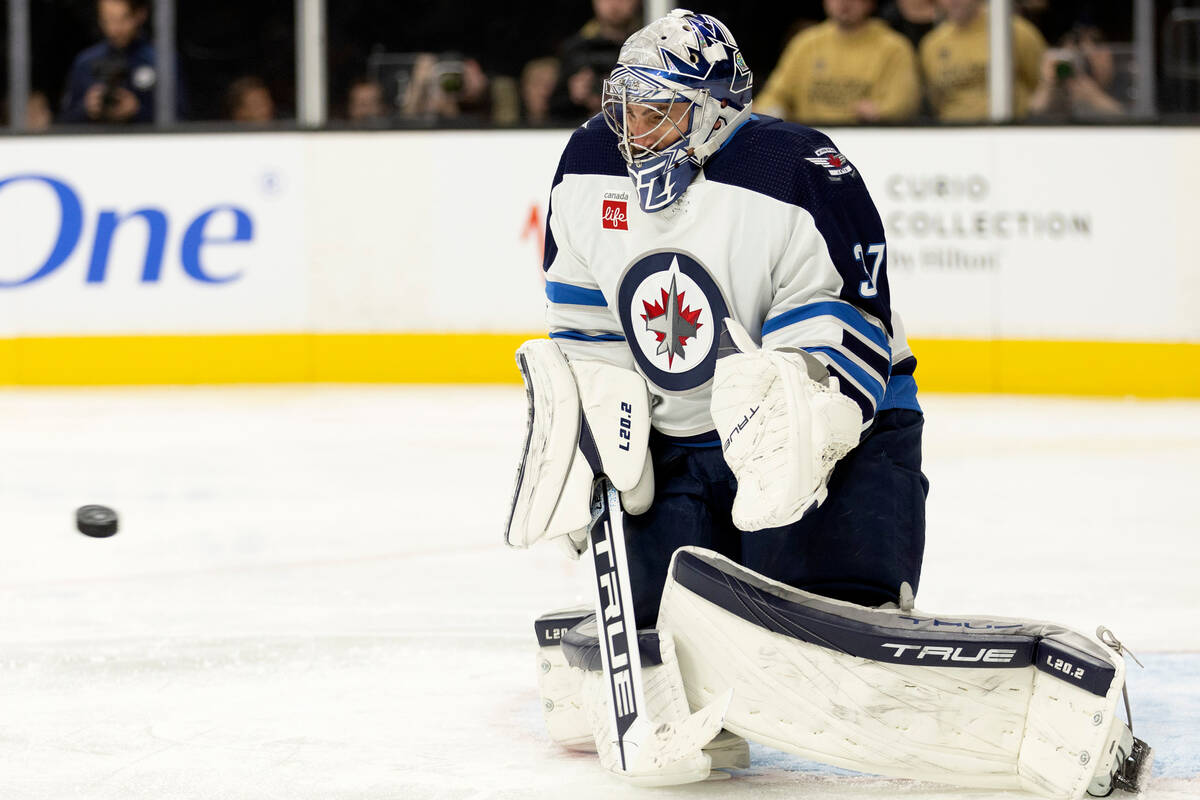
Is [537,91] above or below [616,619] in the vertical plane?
above

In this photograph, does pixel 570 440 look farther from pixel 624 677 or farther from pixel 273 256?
Answer: pixel 273 256

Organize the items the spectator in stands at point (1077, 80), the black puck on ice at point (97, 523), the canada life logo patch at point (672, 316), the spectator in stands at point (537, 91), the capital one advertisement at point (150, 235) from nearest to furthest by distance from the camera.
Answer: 1. the canada life logo patch at point (672, 316)
2. the black puck on ice at point (97, 523)
3. the spectator in stands at point (1077, 80)
4. the capital one advertisement at point (150, 235)
5. the spectator in stands at point (537, 91)

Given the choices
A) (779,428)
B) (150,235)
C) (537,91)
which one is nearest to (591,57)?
(537,91)

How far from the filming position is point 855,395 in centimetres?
230

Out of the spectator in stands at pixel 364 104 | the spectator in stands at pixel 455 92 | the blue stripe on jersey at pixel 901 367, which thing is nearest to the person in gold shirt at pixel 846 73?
the spectator in stands at pixel 455 92

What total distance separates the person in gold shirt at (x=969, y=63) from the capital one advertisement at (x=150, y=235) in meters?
2.26

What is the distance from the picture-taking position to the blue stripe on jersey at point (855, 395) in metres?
2.29

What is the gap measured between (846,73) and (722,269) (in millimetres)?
4600

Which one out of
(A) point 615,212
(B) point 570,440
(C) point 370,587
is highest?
A: (A) point 615,212

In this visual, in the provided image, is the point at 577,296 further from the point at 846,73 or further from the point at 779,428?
the point at 846,73

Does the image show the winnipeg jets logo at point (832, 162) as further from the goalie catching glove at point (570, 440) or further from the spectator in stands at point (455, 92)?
the spectator in stands at point (455, 92)

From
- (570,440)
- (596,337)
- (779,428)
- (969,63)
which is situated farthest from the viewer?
(969,63)

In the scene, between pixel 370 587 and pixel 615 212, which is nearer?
pixel 615 212

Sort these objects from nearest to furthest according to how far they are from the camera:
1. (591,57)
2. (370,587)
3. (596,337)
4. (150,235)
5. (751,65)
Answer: (596,337)
(370,587)
(751,65)
(150,235)
(591,57)
